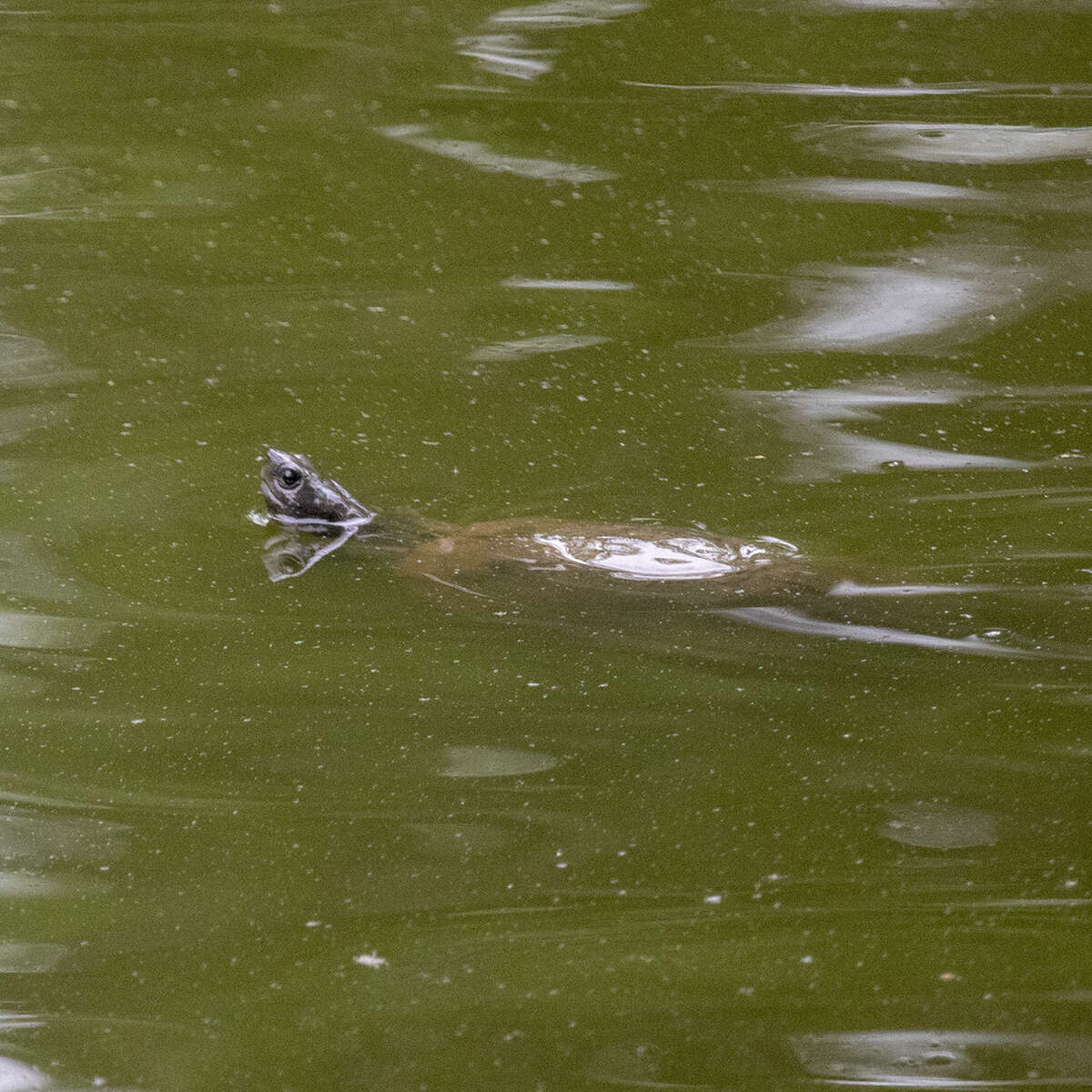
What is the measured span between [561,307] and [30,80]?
149cm

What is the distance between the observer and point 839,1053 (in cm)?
132

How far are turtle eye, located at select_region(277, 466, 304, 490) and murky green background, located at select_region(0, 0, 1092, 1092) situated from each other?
0.10 metres

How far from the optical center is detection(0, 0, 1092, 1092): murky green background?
4.61ft

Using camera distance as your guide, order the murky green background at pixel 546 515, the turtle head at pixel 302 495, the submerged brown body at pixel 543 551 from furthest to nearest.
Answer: the turtle head at pixel 302 495, the submerged brown body at pixel 543 551, the murky green background at pixel 546 515

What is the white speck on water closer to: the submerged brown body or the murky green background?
the murky green background

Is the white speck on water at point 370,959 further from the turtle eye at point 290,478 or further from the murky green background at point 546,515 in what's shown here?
the turtle eye at point 290,478

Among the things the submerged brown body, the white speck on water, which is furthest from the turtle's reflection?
the white speck on water

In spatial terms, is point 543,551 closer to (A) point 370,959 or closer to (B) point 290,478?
(B) point 290,478

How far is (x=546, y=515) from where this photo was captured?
7.27 feet

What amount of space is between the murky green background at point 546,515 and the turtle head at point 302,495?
0.07 metres

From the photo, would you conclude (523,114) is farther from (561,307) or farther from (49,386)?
(49,386)

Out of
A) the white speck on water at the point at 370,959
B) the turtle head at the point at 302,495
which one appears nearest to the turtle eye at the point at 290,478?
the turtle head at the point at 302,495

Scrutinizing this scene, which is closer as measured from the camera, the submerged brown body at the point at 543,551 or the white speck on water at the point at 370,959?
the white speck on water at the point at 370,959

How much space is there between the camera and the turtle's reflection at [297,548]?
213 cm
